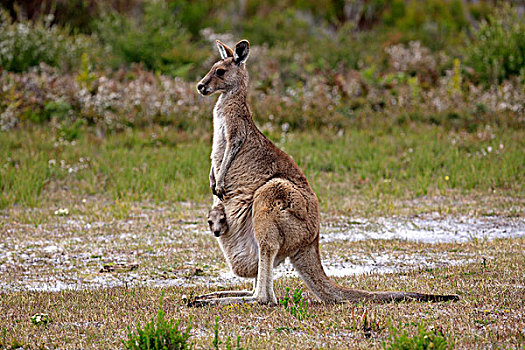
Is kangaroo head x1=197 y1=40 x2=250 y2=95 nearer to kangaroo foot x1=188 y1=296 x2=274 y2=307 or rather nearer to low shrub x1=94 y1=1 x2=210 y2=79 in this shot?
kangaroo foot x1=188 y1=296 x2=274 y2=307

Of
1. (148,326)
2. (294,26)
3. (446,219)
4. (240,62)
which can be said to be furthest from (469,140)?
(294,26)

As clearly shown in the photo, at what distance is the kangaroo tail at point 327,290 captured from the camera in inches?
194

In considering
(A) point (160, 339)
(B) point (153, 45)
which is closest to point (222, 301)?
(A) point (160, 339)

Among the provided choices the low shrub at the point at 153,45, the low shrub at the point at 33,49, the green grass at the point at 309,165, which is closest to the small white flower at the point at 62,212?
the green grass at the point at 309,165

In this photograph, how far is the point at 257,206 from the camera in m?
5.11

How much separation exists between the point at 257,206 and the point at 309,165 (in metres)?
6.72

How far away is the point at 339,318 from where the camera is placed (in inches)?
182

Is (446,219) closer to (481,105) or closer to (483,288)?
(483,288)

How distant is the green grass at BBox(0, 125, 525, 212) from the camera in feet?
34.1

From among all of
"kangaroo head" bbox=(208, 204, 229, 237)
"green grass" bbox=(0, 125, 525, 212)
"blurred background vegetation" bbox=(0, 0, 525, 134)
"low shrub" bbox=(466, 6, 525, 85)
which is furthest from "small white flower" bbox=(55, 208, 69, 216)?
"low shrub" bbox=(466, 6, 525, 85)

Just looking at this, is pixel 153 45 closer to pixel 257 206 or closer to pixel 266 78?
pixel 266 78

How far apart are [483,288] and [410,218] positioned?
3.78m

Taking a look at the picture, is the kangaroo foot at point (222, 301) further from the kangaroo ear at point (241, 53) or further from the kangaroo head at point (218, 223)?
the kangaroo ear at point (241, 53)

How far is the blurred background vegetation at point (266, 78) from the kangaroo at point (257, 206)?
293 inches
